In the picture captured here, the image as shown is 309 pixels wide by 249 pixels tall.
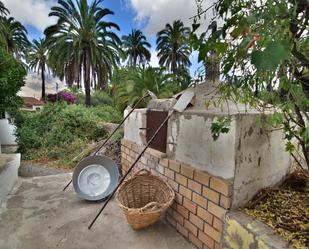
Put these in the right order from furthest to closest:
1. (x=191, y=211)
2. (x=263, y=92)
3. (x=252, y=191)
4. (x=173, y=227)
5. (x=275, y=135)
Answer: (x=173, y=227), (x=191, y=211), (x=275, y=135), (x=252, y=191), (x=263, y=92)

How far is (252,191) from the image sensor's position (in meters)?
1.89

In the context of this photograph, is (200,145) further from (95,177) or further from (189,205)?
(95,177)

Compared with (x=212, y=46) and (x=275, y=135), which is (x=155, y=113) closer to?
(x=275, y=135)

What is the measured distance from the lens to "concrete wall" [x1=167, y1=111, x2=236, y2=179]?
1761 millimetres

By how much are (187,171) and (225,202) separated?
497mm

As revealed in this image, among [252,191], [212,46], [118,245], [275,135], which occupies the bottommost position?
[118,245]

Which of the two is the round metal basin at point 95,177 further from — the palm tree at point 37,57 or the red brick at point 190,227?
the palm tree at point 37,57

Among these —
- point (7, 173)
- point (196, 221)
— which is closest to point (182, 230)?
point (196, 221)

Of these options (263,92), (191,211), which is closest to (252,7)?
(263,92)

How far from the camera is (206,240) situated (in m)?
1.97

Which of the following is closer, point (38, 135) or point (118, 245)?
point (118, 245)

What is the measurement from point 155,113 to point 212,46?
1.89 meters

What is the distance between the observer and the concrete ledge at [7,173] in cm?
308

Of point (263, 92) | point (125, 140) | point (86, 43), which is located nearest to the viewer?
point (263, 92)
